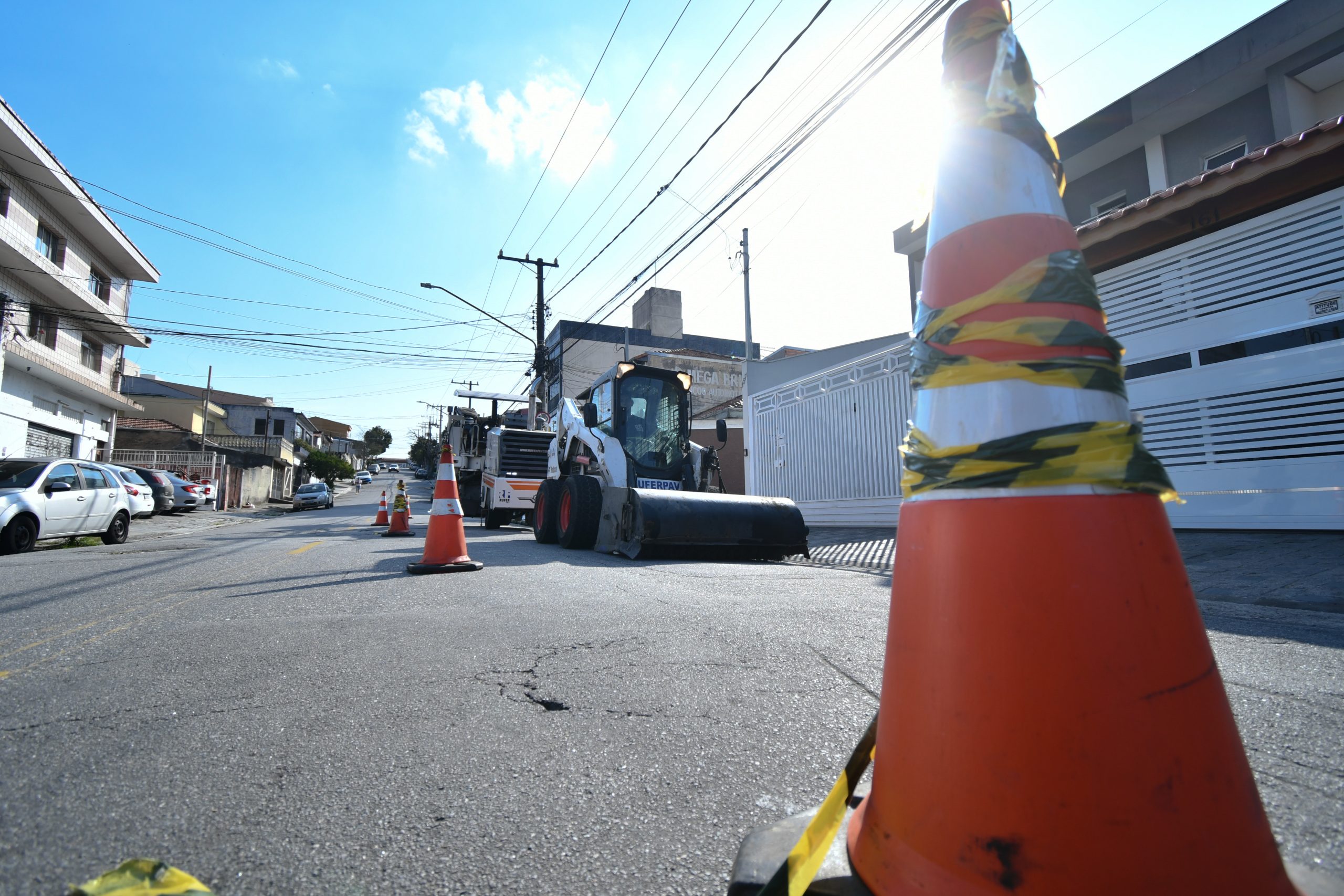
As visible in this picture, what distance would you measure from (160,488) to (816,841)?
82.6 ft

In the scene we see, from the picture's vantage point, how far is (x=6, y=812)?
152 centimetres

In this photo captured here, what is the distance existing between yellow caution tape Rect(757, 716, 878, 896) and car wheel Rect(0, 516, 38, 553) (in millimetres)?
12205

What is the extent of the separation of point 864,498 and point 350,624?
9.41 m

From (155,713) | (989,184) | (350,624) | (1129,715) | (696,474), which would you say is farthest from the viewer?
(696,474)

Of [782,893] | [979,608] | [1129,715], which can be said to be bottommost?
[782,893]

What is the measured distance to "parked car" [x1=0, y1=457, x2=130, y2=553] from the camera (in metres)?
9.19

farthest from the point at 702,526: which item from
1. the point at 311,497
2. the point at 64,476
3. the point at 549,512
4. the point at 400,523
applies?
the point at 311,497

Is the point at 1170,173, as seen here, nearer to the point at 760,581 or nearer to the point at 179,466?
the point at 760,581

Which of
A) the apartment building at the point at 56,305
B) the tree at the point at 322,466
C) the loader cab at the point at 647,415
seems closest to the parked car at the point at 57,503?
the loader cab at the point at 647,415

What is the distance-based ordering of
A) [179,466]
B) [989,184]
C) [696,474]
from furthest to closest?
[179,466] < [696,474] < [989,184]

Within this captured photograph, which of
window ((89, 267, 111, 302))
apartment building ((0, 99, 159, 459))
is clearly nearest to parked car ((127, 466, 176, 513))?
apartment building ((0, 99, 159, 459))

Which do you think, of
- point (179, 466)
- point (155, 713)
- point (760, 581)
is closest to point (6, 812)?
point (155, 713)

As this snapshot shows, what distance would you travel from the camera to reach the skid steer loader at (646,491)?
756 centimetres

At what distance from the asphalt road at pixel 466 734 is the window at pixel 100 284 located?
92.2 feet
